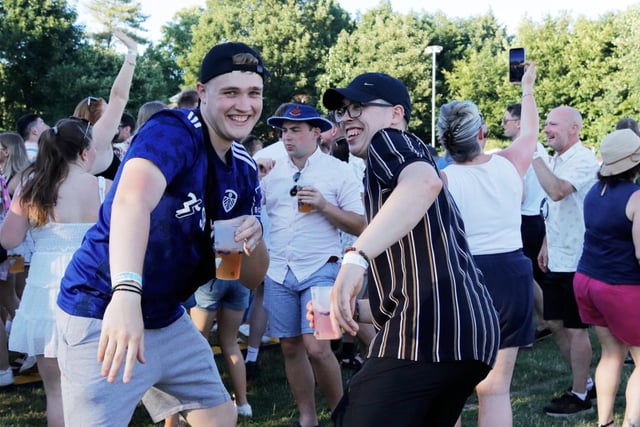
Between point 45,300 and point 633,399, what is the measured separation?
389 centimetres

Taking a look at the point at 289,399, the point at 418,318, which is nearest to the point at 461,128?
the point at 418,318

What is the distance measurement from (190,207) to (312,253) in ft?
8.55

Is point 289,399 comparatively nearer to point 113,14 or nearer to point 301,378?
point 301,378

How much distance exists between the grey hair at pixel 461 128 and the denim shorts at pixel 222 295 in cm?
199

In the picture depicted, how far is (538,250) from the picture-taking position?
26.6 feet

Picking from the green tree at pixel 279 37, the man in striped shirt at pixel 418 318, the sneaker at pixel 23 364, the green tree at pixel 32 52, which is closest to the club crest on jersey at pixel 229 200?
the man in striped shirt at pixel 418 318

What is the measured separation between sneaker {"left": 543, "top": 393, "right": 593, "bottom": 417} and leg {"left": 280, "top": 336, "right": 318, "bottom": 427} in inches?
75.1

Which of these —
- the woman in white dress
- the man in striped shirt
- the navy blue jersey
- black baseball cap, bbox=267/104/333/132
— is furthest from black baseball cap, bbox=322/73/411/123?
black baseball cap, bbox=267/104/333/132

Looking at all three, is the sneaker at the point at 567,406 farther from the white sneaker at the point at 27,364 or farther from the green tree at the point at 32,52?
the green tree at the point at 32,52

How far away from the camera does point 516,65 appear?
4.97 meters

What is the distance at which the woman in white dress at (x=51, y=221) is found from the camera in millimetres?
4410

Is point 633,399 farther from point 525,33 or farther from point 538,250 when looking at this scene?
point 525,33

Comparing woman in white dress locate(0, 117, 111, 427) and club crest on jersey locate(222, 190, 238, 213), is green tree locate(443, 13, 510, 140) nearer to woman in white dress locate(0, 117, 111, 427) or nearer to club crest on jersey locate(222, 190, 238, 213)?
woman in white dress locate(0, 117, 111, 427)

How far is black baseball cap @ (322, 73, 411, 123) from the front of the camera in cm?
284
